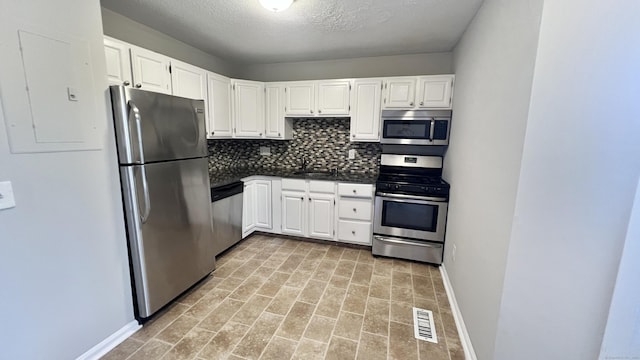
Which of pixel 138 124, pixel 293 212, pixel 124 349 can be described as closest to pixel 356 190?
pixel 293 212

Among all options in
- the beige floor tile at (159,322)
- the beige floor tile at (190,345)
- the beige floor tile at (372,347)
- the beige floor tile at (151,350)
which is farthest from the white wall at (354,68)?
the beige floor tile at (151,350)

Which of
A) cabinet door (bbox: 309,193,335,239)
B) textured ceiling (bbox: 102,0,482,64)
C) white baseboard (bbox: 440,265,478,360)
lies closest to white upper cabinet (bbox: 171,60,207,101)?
textured ceiling (bbox: 102,0,482,64)

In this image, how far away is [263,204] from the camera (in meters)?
3.59

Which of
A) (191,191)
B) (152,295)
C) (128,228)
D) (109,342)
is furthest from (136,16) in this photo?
(109,342)

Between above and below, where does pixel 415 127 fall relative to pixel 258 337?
above

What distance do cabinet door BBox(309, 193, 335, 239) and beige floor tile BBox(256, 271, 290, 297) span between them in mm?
885

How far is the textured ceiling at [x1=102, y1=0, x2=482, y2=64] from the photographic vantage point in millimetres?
2104

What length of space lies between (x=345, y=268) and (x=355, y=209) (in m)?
0.75

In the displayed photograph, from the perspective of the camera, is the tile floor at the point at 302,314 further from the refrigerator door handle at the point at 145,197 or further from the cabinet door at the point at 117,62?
the cabinet door at the point at 117,62

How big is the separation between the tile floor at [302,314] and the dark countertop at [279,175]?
92 cm

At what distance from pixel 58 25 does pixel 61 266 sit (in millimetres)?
1326

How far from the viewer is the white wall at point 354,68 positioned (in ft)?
10.9

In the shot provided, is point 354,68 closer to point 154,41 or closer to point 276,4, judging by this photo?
point 276,4

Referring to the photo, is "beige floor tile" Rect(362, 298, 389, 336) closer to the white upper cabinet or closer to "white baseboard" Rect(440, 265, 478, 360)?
"white baseboard" Rect(440, 265, 478, 360)
